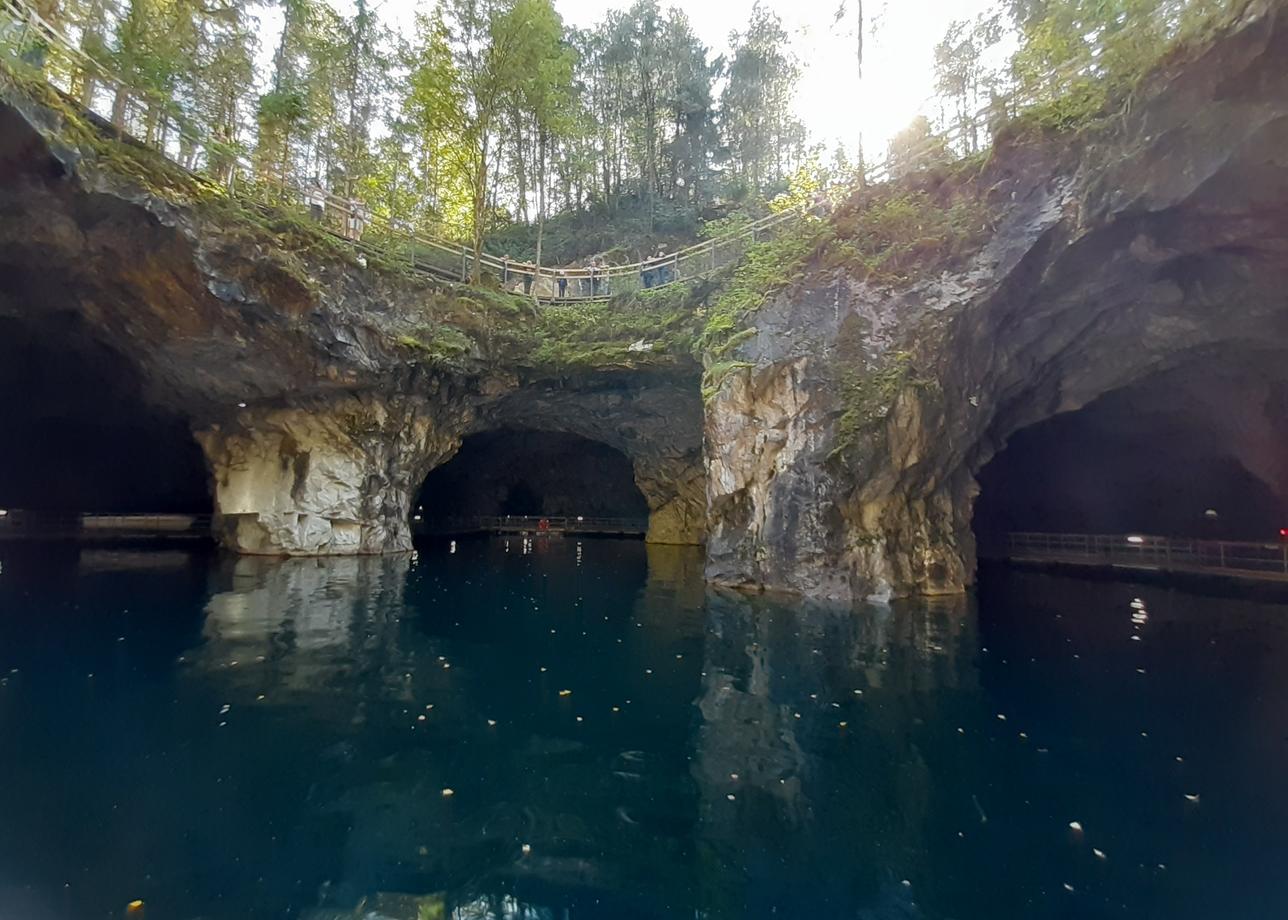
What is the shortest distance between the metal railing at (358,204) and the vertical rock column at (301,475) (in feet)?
17.4

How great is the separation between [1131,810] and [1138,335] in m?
13.0

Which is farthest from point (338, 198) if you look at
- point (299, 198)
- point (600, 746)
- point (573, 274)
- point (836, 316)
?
point (600, 746)

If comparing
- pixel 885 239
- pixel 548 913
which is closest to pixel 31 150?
pixel 548 913

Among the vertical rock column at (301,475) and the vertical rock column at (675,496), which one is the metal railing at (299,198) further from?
the vertical rock column at (675,496)

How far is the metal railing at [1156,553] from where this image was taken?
16.4 meters

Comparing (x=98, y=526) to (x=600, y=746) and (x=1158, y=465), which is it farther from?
(x=1158, y=465)

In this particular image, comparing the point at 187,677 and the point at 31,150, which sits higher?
the point at 31,150

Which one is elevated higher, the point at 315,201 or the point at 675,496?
the point at 315,201

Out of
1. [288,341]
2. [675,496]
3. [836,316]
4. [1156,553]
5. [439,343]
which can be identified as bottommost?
[1156,553]

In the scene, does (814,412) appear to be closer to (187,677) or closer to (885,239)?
(885,239)

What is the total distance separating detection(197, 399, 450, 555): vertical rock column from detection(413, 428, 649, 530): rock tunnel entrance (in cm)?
999

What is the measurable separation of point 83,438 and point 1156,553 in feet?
124

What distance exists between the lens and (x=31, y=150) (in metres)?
10.5

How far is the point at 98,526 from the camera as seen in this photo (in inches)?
1037
